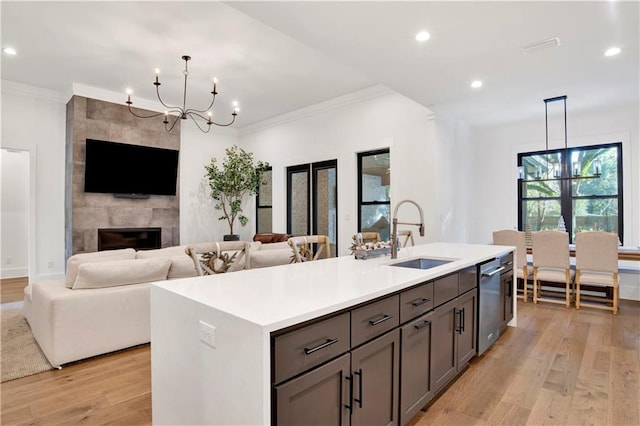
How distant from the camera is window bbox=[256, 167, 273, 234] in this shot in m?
7.85

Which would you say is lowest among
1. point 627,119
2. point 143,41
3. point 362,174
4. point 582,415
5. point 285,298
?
point 582,415

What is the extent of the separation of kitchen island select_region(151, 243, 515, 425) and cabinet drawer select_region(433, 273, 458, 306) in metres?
0.13

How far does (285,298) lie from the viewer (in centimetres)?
150

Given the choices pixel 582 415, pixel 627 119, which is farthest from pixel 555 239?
pixel 582 415

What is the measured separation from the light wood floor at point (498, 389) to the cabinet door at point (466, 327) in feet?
0.57

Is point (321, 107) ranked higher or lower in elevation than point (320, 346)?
higher

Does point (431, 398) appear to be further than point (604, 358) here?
No

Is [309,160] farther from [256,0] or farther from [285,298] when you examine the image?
[285,298]

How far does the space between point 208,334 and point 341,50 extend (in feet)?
9.46

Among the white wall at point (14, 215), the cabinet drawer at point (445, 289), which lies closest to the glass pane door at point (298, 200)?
the cabinet drawer at point (445, 289)

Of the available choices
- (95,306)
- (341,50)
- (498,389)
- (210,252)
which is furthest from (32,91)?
(498,389)

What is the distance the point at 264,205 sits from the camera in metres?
8.02

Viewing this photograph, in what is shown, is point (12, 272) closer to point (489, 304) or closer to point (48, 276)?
point (48, 276)

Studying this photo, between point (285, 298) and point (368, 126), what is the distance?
4.82 m
